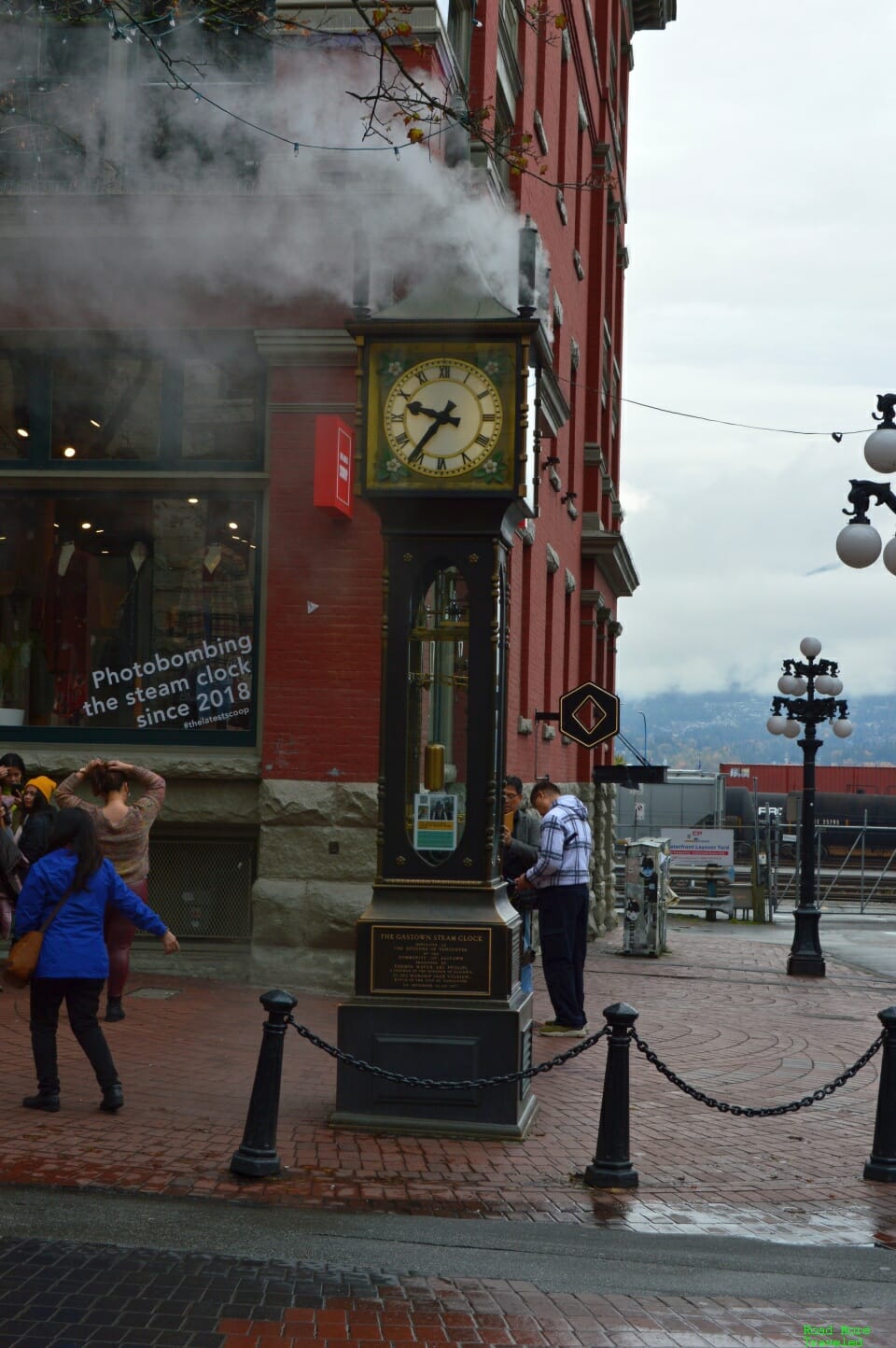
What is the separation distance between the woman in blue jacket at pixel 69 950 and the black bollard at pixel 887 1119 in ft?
12.2

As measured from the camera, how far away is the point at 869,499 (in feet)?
39.6

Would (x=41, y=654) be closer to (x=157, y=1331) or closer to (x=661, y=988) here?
(x=661, y=988)

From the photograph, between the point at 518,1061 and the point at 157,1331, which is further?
the point at 518,1061

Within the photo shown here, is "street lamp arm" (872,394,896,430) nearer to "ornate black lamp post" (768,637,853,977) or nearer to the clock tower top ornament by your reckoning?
the clock tower top ornament

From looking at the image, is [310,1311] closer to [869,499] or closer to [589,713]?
[869,499]

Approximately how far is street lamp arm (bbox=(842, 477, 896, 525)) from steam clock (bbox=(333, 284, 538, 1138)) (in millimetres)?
4162

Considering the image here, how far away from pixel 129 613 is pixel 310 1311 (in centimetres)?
872

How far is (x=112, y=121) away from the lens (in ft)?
42.1

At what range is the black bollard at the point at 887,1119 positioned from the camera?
24.7 feet

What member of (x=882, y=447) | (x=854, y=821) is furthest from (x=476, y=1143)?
(x=854, y=821)

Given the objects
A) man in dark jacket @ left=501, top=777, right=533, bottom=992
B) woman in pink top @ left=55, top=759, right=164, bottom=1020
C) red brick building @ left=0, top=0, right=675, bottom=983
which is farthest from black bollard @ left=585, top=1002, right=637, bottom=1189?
red brick building @ left=0, top=0, right=675, bottom=983

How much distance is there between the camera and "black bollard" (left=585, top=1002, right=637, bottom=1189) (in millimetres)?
7051

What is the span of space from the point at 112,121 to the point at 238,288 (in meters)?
1.78

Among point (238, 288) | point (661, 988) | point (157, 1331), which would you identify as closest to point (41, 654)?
point (238, 288)
